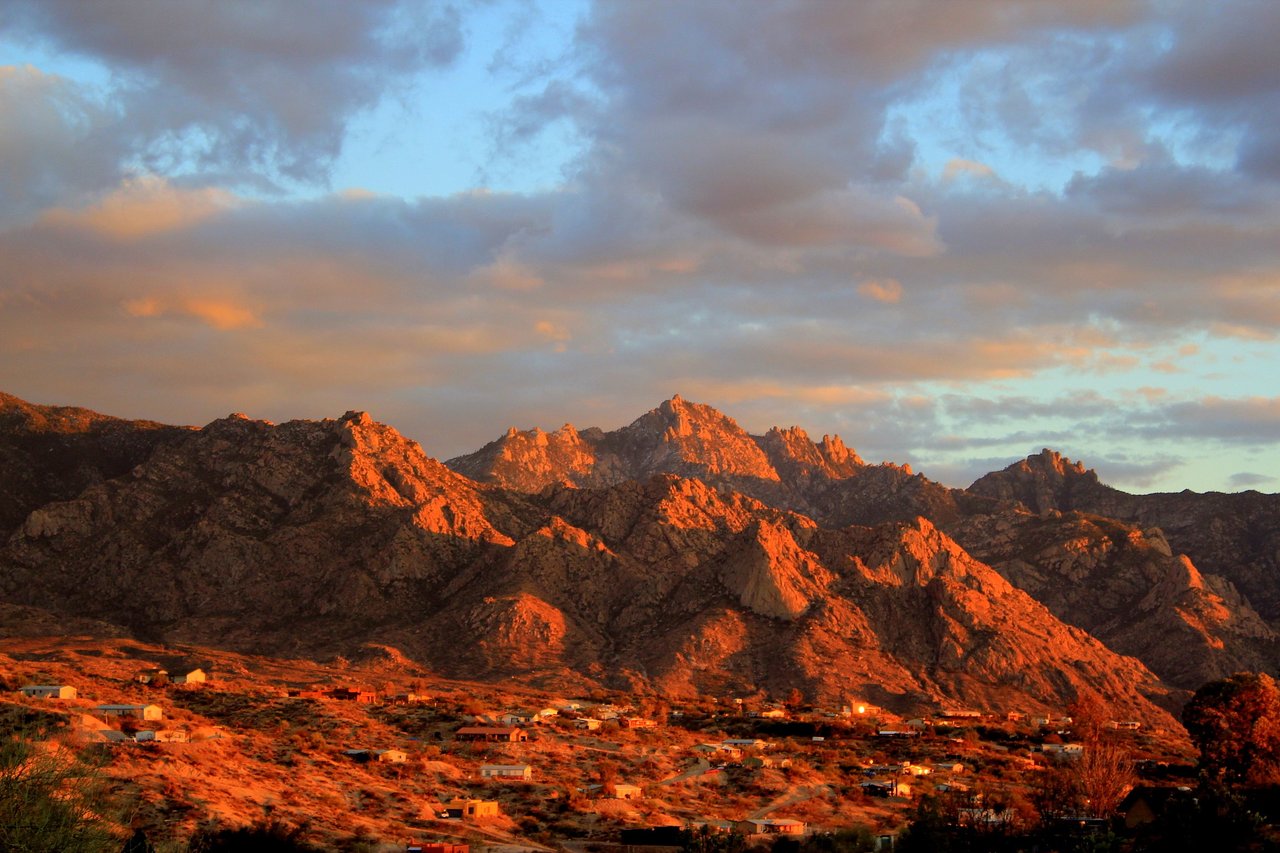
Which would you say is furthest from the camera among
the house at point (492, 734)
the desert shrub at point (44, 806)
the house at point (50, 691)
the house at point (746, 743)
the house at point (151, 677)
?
the house at point (151, 677)

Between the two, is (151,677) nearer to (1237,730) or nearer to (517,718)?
(517,718)

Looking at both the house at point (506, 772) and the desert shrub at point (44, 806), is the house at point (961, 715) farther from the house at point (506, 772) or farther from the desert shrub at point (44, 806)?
the desert shrub at point (44, 806)

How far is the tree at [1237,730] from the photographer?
10869cm

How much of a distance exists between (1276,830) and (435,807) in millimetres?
44890

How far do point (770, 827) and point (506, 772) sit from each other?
21750mm

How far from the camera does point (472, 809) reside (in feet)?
282

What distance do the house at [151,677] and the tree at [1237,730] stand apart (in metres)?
87.0

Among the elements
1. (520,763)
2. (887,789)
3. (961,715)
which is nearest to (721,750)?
(887,789)

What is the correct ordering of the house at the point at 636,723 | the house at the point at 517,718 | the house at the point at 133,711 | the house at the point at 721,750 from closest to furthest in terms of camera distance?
the house at the point at 133,711, the house at the point at 721,750, the house at the point at 517,718, the house at the point at 636,723

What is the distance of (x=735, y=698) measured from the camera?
193 metres

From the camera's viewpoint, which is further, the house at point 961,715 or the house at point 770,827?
the house at point 961,715

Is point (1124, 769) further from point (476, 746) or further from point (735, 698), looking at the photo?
point (735, 698)

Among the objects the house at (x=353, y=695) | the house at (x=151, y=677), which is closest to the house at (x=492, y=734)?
the house at (x=353, y=695)

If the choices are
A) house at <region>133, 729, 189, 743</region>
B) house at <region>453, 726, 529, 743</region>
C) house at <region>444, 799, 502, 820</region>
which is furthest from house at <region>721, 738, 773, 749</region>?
house at <region>133, 729, 189, 743</region>
